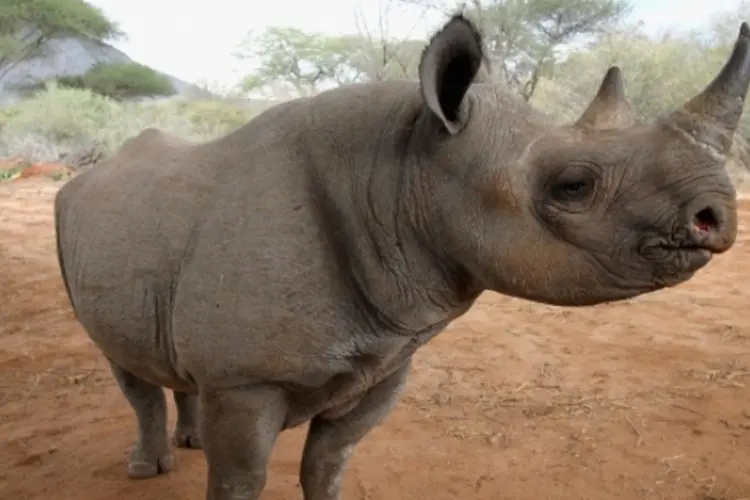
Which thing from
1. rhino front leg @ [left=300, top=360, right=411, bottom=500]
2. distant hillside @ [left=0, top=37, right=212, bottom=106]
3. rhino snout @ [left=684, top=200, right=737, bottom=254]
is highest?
rhino snout @ [left=684, top=200, right=737, bottom=254]

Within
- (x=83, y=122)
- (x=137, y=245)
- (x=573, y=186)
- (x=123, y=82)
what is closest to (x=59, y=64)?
(x=123, y=82)

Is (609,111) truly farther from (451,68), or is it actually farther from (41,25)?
(41,25)

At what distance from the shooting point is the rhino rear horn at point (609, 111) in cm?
203

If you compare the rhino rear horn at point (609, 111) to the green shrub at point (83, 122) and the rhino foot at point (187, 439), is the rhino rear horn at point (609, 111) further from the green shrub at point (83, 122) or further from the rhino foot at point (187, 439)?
the green shrub at point (83, 122)

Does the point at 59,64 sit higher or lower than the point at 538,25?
lower

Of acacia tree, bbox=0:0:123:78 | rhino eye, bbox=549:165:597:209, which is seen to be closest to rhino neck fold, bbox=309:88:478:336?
rhino eye, bbox=549:165:597:209

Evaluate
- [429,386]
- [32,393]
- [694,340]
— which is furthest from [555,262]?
[694,340]

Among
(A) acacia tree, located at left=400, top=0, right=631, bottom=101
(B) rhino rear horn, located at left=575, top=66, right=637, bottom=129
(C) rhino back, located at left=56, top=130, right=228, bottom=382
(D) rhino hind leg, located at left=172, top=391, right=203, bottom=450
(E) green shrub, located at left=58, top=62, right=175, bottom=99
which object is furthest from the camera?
(E) green shrub, located at left=58, top=62, right=175, bottom=99

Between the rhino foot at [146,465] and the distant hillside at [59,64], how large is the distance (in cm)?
2340

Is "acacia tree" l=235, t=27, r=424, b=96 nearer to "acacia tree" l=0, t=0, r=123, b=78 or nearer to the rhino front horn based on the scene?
"acacia tree" l=0, t=0, r=123, b=78

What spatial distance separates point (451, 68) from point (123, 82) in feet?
78.1

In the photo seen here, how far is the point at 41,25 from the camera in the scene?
22094 mm

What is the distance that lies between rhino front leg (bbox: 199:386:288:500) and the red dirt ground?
1.12m

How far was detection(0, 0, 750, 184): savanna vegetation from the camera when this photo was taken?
18219mm
